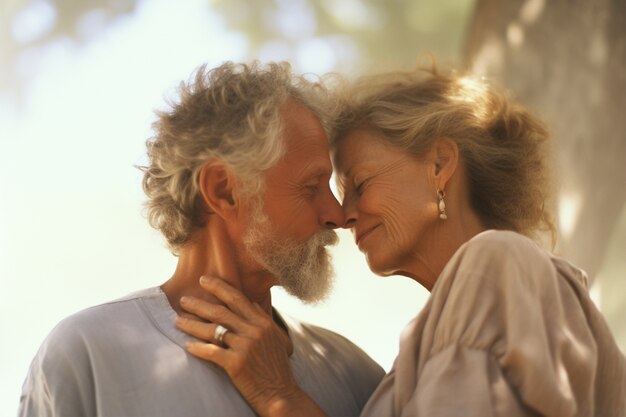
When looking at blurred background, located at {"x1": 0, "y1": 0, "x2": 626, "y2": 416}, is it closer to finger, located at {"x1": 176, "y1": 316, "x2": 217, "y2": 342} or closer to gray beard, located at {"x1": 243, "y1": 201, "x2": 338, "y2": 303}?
gray beard, located at {"x1": 243, "y1": 201, "x2": 338, "y2": 303}

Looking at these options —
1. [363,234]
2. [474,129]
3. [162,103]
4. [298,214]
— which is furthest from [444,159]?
[162,103]

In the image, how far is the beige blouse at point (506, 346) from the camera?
2369 mm

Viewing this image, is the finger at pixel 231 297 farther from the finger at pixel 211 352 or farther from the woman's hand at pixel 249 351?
the finger at pixel 211 352

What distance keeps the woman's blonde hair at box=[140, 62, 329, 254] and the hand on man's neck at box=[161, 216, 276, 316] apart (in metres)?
0.06

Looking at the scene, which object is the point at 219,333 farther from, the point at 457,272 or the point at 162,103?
the point at 162,103

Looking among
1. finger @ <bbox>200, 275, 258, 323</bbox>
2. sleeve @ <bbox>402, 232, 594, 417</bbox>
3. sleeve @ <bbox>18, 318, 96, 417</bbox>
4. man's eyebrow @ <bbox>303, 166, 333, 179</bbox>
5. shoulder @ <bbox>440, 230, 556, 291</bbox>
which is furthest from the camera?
man's eyebrow @ <bbox>303, 166, 333, 179</bbox>

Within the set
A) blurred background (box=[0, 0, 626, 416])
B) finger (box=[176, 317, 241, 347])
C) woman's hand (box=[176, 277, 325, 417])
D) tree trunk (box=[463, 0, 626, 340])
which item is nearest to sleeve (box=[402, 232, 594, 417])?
woman's hand (box=[176, 277, 325, 417])

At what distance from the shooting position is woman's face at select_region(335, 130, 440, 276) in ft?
10.6

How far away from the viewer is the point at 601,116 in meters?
5.61

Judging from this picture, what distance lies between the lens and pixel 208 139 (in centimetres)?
309

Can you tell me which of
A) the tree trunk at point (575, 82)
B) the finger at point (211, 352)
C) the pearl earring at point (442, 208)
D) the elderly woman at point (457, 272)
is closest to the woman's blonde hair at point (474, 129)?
the elderly woman at point (457, 272)

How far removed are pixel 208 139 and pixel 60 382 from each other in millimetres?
907

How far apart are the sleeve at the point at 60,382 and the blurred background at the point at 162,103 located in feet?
8.00

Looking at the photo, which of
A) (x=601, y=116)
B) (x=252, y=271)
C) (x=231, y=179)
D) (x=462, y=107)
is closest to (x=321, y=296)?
(x=252, y=271)
